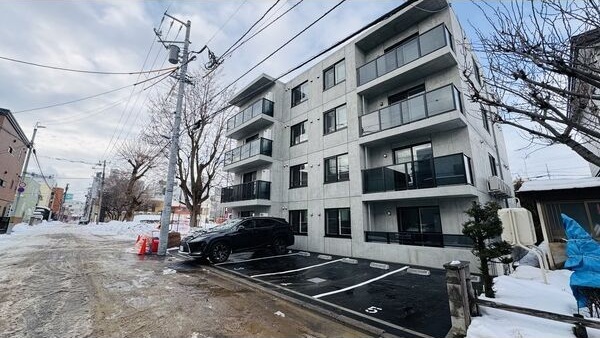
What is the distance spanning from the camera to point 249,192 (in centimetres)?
1595

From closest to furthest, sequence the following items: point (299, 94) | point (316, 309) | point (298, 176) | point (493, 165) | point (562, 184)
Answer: point (316, 309), point (562, 184), point (493, 165), point (298, 176), point (299, 94)

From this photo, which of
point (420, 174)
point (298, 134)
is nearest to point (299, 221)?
point (298, 134)

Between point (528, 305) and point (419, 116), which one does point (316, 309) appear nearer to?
point (528, 305)

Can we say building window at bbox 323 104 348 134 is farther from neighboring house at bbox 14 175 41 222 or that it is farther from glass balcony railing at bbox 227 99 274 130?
neighboring house at bbox 14 175 41 222

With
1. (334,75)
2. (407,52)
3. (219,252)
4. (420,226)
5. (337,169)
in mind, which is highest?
(334,75)

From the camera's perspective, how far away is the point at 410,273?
8477 mm

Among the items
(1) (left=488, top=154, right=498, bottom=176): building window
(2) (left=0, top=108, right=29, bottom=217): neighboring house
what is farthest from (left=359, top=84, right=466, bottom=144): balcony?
(2) (left=0, top=108, right=29, bottom=217): neighboring house

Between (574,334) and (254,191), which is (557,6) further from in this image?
(254,191)

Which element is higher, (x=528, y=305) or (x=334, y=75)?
(x=334, y=75)

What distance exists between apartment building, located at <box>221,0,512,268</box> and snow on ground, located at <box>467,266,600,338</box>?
1733 millimetres

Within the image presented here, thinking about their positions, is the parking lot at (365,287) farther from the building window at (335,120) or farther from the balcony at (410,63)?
the balcony at (410,63)

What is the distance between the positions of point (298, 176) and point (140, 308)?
11.1 m

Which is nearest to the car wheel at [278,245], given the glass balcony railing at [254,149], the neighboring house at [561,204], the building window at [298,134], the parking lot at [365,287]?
the parking lot at [365,287]

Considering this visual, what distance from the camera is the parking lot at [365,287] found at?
4680 mm
